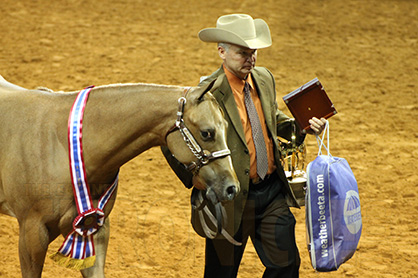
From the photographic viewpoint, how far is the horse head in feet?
11.0

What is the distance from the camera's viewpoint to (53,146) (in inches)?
142

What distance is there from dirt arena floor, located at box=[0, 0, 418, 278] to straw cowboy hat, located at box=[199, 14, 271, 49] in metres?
2.10

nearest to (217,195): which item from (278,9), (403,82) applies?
(403,82)

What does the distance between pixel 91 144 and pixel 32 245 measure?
2.31 ft

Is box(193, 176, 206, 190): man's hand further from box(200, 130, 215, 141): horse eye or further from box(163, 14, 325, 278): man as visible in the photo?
box(200, 130, 215, 141): horse eye

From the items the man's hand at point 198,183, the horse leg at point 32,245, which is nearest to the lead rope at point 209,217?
the man's hand at point 198,183

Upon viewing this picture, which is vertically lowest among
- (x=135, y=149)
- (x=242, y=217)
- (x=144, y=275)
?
(x=144, y=275)

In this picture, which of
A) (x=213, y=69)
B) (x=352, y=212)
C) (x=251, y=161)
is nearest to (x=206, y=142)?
(x=251, y=161)

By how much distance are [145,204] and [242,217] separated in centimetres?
248

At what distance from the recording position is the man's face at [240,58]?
3.82m

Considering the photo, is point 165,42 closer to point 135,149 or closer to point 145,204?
point 145,204

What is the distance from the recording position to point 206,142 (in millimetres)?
3385

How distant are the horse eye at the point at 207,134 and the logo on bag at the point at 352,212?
3.07 feet

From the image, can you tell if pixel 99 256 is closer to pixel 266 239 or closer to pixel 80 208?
pixel 80 208
